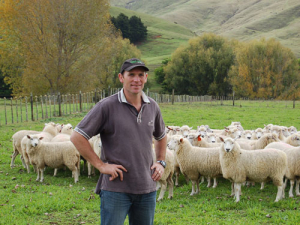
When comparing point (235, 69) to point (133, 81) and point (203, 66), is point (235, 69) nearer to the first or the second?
point (203, 66)

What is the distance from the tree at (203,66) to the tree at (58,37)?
26.5 meters

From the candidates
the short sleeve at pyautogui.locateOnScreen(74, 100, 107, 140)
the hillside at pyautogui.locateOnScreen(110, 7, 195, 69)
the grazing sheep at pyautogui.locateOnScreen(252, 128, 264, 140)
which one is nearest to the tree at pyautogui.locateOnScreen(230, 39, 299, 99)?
the hillside at pyautogui.locateOnScreen(110, 7, 195, 69)

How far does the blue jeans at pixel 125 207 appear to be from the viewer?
3.19 m

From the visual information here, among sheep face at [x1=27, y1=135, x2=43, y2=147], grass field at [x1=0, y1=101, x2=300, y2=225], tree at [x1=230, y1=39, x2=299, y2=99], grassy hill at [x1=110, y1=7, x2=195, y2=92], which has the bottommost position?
grass field at [x1=0, y1=101, x2=300, y2=225]

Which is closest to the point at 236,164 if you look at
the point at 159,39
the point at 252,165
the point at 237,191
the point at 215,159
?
the point at 252,165

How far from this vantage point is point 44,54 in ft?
100

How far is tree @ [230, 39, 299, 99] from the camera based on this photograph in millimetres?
52719

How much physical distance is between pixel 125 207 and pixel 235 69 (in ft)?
174

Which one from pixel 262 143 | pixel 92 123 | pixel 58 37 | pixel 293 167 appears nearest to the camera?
pixel 92 123

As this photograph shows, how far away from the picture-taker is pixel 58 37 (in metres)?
30.5

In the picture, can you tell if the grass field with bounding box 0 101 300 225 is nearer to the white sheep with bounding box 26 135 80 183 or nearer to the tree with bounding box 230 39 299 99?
the white sheep with bounding box 26 135 80 183

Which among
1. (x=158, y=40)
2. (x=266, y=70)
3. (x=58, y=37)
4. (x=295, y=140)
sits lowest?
(x=295, y=140)

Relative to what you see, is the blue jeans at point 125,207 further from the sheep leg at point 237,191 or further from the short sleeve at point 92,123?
the sheep leg at point 237,191

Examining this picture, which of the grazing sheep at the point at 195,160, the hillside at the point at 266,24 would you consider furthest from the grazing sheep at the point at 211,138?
the hillside at the point at 266,24
